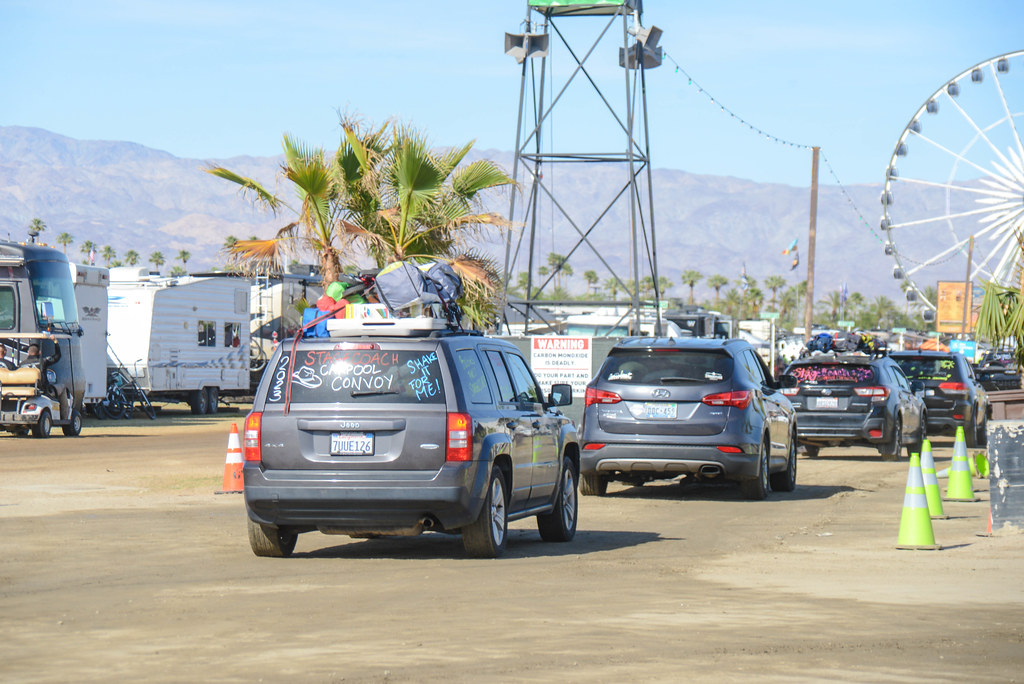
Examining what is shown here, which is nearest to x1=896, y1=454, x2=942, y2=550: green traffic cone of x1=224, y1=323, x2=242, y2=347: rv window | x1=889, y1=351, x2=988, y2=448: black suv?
x1=889, y1=351, x2=988, y2=448: black suv

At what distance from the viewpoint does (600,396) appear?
1606 centimetres

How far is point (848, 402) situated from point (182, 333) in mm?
20653

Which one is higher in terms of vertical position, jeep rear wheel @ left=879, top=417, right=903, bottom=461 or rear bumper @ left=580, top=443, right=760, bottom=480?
rear bumper @ left=580, top=443, right=760, bottom=480

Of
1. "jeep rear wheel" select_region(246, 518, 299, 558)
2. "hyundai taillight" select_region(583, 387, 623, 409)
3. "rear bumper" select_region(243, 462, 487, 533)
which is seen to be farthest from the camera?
"hyundai taillight" select_region(583, 387, 623, 409)

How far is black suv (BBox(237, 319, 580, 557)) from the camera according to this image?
10469mm

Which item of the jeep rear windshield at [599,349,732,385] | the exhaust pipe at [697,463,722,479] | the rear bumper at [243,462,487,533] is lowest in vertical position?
the exhaust pipe at [697,463,722,479]

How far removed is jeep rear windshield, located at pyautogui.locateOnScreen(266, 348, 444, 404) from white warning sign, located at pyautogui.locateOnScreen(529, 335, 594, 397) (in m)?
11.3

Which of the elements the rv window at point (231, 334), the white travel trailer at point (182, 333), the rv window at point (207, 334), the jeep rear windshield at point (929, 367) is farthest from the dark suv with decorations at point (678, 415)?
the rv window at point (231, 334)

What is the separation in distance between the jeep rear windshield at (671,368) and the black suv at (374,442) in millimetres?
5131

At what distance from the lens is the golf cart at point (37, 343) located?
27.6 metres

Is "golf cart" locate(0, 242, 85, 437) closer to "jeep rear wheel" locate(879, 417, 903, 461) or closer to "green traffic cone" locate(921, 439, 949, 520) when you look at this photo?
"jeep rear wheel" locate(879, 417, 903, 461)

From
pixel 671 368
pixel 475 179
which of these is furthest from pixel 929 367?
pixel 671 368

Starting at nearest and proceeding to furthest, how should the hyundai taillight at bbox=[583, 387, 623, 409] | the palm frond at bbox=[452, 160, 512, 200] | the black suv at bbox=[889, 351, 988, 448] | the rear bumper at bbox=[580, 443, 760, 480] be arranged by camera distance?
the rear bumper at bbox=[580, 443, 760, 480], the hyundai taillight at bbox=[583, 387, 623, 409], the palm frond at bbox=[452, 160, 512, 200], the black suv at bbox=[889, 351, 988, 448]

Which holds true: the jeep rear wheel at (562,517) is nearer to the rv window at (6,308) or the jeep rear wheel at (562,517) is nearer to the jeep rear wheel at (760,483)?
the jeep rear wheel at (760,483)
